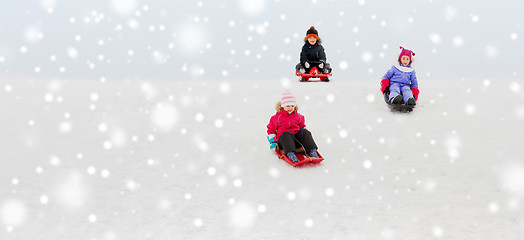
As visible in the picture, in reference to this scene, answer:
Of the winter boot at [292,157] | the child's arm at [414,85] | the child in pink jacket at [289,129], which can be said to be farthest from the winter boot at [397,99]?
the winter boot at [292,157]

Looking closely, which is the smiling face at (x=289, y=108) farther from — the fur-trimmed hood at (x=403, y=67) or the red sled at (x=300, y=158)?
the fur-trimmed hood at (x=403, y=67)

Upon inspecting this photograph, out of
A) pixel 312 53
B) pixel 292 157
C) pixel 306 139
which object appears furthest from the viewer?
pixel 312 53

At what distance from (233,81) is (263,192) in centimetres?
606

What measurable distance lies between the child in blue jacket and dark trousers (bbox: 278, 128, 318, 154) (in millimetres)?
2657

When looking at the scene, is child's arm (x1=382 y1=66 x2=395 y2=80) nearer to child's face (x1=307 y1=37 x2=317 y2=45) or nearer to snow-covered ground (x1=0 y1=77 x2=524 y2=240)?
snow-covered ground (x1=0 y1=77 x2=524 y2=240)

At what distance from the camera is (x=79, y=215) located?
5605 mm

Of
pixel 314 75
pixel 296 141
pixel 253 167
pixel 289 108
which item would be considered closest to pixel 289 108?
pixel 289 108

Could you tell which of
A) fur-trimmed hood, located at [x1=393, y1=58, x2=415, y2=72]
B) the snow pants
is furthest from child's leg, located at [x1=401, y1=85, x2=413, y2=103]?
fur-trimmed hood, located at [x1=393, y1=58, x2=415, y2=72]

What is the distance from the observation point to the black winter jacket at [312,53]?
447 inches

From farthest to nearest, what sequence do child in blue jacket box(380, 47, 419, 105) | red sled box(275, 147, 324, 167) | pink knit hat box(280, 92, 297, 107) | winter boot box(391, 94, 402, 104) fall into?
child in blue jacket box(380, 47, 419, 105) → winter boot box(391, 94, 402, 104) → pink knit hat box(280, 92, 297, 107) → red sled box(275, 147, 324, 167)

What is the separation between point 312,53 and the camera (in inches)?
448

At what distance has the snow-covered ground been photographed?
5.36 meters

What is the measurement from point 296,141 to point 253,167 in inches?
29.8

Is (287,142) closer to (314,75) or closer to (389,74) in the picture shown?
(389,74)
